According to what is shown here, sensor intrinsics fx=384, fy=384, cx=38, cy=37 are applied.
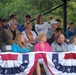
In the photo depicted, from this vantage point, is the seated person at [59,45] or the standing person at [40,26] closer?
the seated person at [59,45]

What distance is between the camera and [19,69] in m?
10.6

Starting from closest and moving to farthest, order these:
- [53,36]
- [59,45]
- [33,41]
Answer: [59,45] < [33,41] < [53,36]

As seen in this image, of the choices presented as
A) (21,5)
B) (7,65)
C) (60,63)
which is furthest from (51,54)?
(21,5)

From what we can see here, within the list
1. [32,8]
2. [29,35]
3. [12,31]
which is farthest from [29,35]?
[32,8]

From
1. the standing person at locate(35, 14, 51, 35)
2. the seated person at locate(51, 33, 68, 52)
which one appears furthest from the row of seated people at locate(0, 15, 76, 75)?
the standing person at locate(35, 14, 51, 35)

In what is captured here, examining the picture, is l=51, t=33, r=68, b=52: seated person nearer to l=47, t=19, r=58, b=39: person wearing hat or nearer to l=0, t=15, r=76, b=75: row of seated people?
l=0, t=15, r=76, b=75: row of seated people

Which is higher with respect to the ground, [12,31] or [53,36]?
[12,31]

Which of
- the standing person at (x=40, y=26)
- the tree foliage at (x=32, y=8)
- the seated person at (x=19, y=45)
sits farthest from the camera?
the tree foliage at (x=32, y=8)

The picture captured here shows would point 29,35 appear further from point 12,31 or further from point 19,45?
point 19,45

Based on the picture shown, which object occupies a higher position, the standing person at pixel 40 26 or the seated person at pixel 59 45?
the standing person at pixel 40 26

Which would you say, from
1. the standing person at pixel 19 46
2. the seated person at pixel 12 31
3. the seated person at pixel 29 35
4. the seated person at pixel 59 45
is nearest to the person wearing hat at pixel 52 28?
the seated person at pixel 29 35

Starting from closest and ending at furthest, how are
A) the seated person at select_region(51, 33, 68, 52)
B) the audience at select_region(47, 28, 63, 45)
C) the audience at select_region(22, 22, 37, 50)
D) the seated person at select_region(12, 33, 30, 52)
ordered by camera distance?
the seated person at select_region(12, 33, 30, 52), the seated person at select_region(51, 33, 68, 52), the audience at select_region(22, 22, 37, 50), the audience at select_region(47, 28, 63, 45)

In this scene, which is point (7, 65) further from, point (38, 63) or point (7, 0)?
point (7, 0)

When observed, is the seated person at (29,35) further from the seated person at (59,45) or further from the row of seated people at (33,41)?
the seated person at (59,45)
